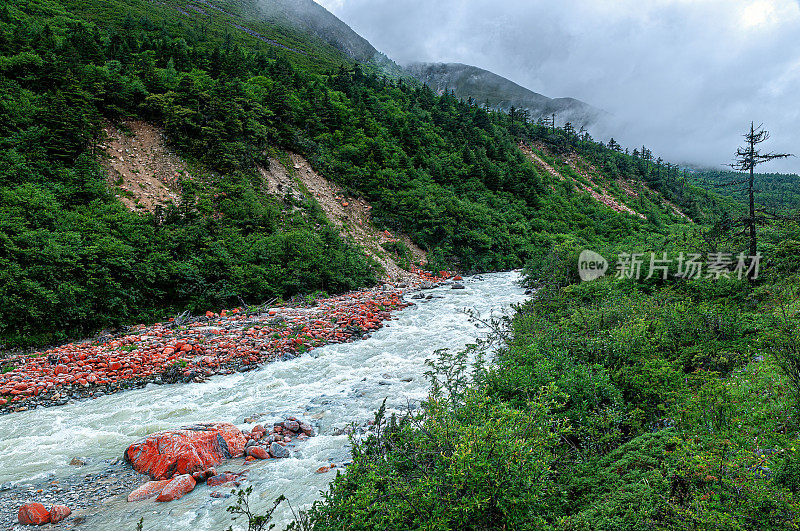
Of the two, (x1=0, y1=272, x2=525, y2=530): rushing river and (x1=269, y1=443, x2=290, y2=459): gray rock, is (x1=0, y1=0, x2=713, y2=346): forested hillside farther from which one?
(x1=269, y1=443, x2=290, y2=459): gray rock

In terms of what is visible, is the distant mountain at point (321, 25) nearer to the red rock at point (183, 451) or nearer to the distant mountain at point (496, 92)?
the distant mountain at point (496, 92)

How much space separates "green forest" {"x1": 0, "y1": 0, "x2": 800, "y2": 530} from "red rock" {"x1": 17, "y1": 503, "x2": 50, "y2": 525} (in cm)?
397

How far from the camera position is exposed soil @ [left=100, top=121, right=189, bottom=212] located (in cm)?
1769

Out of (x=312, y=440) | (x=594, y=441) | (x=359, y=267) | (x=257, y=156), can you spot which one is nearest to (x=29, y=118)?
(x=257, y=156)

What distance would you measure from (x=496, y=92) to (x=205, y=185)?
15436 centimetres

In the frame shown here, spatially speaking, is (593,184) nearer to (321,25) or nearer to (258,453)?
(258,453)

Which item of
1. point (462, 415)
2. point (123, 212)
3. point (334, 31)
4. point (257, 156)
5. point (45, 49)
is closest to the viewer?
point (462, 415)

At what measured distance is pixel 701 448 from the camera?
156 inches

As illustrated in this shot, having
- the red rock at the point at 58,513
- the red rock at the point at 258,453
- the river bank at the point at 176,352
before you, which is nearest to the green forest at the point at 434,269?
the river bank at the point at 176,352

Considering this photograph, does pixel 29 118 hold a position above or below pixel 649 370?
above

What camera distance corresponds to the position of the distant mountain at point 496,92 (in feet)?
461

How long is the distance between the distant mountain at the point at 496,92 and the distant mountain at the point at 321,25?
35954mm

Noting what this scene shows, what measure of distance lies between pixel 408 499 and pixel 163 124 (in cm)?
2613

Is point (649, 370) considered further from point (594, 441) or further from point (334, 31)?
point (334, 31)
